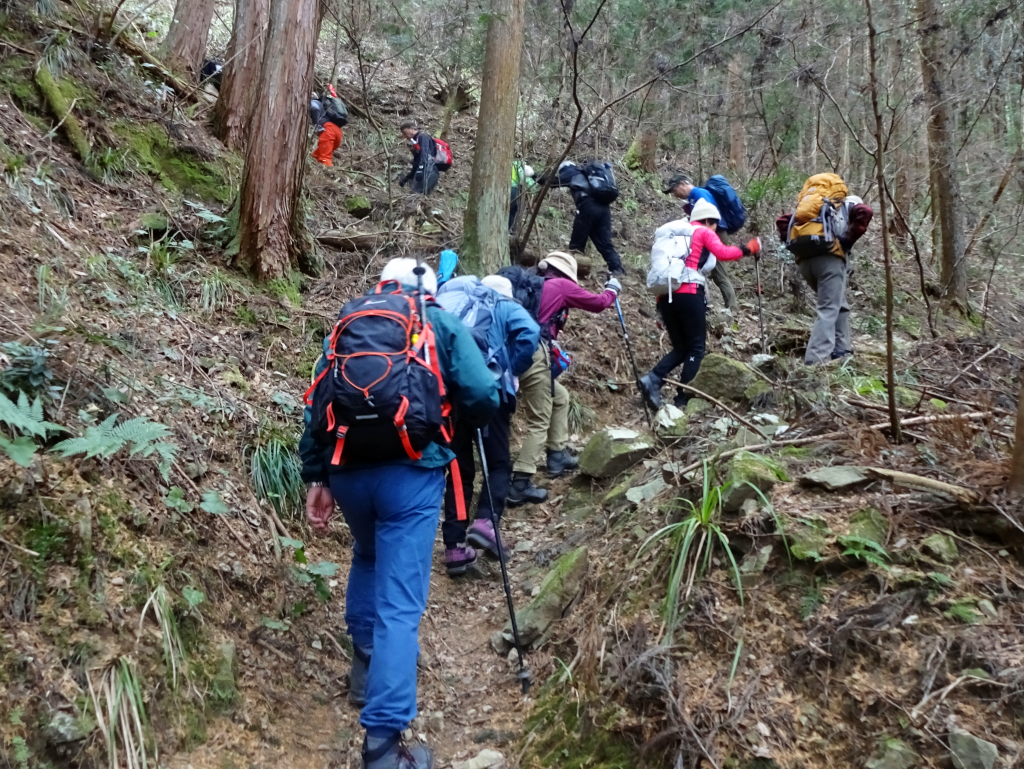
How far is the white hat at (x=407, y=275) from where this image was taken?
339cm

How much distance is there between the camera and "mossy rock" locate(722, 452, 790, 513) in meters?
3.49

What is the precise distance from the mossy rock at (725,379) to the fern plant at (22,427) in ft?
17.3

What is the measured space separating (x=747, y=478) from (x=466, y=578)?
232 cm

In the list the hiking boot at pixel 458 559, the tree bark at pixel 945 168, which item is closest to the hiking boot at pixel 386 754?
the hiking boot at pixel 458 559

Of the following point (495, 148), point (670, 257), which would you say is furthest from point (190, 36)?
point (670, 257)

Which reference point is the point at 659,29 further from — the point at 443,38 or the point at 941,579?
the point at 941,579

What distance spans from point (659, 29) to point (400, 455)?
41.2 feet

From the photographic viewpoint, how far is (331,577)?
4672 mm

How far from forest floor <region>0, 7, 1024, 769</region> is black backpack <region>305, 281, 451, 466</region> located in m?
1.17

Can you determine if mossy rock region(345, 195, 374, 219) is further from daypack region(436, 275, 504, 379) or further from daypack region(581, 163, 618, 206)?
daypack region(436, 275, 504, 379)

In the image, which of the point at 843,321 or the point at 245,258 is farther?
the point at 843,321

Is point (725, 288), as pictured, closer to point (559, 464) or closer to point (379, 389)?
point (559, 464)

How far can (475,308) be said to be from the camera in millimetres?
4820

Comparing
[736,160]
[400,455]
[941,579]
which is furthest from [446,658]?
[736,160]
